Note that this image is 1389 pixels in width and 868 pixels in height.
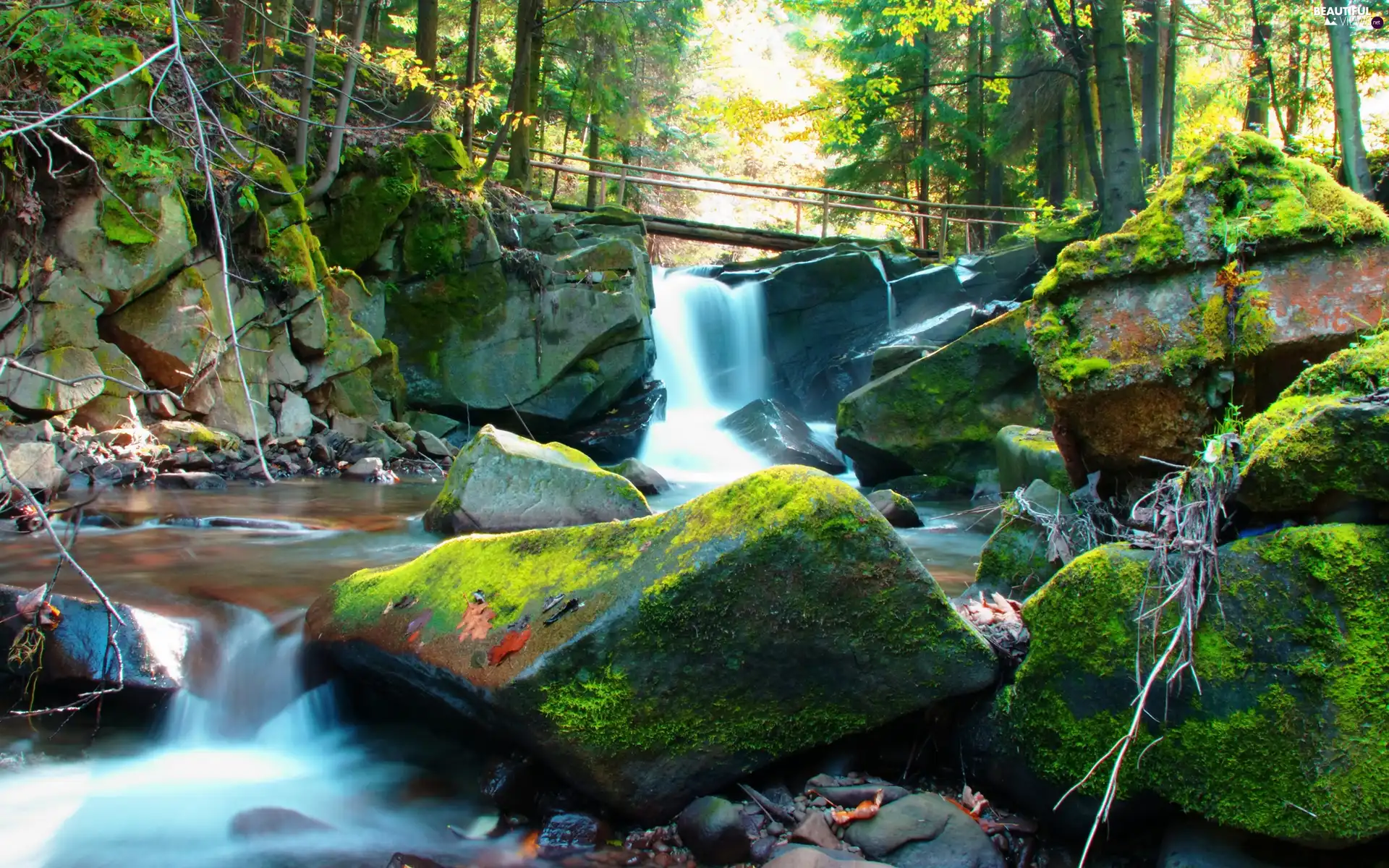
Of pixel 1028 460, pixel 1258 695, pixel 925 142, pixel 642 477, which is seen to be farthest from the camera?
pixel 925 142

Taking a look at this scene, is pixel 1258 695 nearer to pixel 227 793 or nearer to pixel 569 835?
pixel 569 835

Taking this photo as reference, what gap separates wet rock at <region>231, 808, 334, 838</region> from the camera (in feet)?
10.5

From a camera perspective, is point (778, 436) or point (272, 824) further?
point (778, 436)

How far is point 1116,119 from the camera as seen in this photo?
9.16m

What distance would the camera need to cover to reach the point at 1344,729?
237cm

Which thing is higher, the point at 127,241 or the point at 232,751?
the point at 127,241

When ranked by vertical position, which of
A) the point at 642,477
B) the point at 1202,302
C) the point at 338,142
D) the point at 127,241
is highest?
the point at 338,142

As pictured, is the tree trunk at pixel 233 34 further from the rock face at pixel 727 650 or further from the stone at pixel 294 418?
the rock face at pixel 727 650

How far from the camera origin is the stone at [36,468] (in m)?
6.63

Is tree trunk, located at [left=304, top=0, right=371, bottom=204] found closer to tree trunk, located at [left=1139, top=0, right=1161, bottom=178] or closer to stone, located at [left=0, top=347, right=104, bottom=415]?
stone, located at [left=0, top=347, right=104, bottom=415]

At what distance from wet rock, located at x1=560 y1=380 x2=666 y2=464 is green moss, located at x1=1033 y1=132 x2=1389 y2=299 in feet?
30.3

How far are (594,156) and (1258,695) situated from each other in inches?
936

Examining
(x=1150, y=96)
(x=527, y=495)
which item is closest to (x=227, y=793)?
(x=527, y=495)

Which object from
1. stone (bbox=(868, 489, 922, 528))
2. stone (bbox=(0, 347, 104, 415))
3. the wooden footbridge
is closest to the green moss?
stone (bbox=(868, 489, 922, 528))
